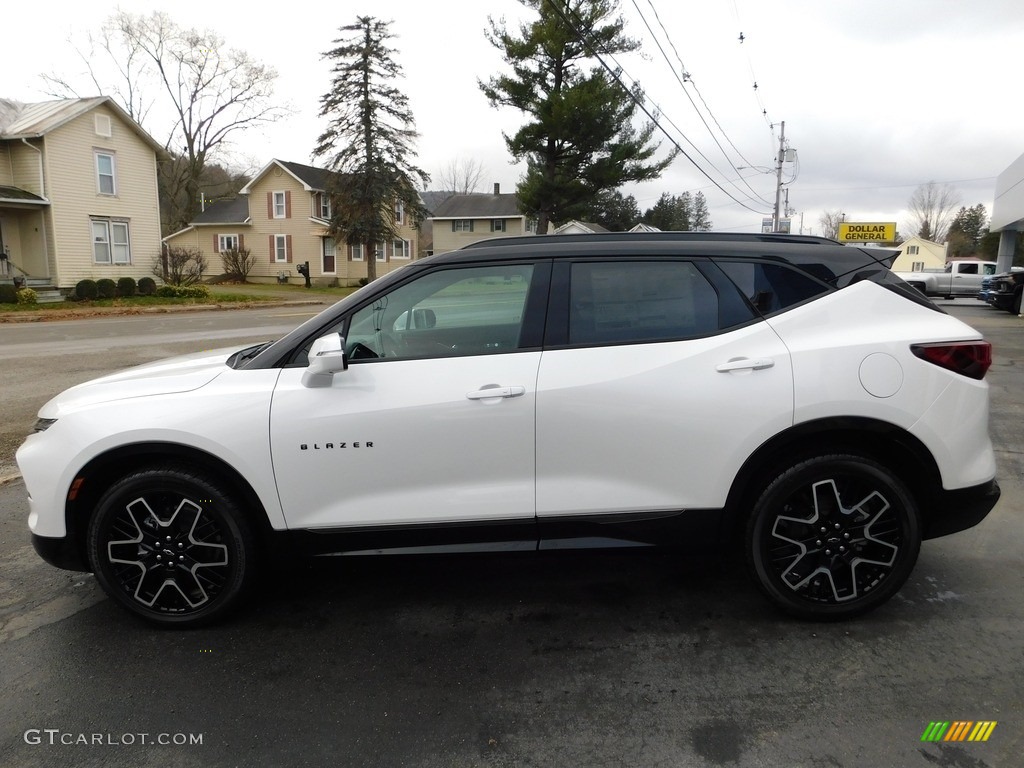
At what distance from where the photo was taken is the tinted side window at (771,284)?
11.1 ft

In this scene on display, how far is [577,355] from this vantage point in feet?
10.6

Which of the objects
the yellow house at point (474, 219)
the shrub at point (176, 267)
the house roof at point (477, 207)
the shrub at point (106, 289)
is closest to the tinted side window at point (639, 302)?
the shrub at point (106, 289)

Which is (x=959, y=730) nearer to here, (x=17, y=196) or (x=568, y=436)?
(x=568, y=436)

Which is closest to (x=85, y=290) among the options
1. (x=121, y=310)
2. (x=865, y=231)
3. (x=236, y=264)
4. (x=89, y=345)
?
(x=121, y=310)

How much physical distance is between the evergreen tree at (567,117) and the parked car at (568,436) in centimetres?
3148

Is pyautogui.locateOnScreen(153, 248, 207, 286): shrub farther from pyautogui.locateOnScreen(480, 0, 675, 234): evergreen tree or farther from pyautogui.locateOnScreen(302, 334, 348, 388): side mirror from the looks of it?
pyautogui.locateOnScreen(302, 334, 348, 388): side mirror

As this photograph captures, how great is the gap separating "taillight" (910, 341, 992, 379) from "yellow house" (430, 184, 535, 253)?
5357 centimetres

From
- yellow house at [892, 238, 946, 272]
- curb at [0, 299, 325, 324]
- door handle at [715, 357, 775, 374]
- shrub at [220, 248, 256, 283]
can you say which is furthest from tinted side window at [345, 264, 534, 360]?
yellow house at [892, 238, 946, 272]

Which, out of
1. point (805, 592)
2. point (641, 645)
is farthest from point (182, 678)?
point (805, 592)

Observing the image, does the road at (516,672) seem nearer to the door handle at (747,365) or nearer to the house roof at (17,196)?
the door handle at (747,365)

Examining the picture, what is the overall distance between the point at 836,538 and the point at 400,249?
4891 centimetres

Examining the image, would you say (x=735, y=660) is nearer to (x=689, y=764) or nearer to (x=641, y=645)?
(x=641, y=645)

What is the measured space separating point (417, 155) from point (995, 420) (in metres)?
36.0

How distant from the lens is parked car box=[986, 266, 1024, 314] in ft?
77.5
